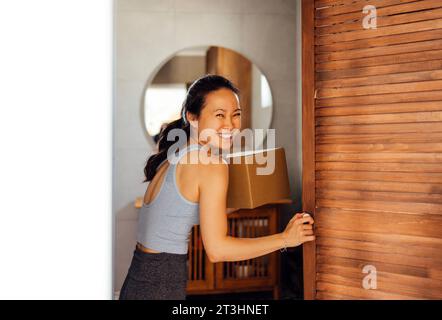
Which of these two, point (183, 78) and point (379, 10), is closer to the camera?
point (379, 10)

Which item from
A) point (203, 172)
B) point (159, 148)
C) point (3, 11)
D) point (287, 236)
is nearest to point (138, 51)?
point (159, 148)

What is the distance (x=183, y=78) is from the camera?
3.03m

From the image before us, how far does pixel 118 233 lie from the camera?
3.02 m

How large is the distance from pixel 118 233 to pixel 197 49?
1.34 m

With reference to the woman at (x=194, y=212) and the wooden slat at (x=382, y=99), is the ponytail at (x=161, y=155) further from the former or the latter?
the wooden slat at (x=382, y=99)

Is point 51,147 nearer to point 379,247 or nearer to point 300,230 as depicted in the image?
point 300,230

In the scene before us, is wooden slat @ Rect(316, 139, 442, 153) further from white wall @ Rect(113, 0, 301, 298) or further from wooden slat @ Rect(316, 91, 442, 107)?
white wall @ Rect(113, 0, 301, 298)

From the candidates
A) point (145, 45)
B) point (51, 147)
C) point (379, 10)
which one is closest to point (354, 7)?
point (379, 10)

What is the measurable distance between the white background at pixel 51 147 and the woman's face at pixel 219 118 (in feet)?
2.34

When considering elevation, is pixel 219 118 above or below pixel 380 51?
below

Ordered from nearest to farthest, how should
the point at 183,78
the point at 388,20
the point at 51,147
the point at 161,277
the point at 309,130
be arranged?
1. the point at 51,147
2. the point at 388,20
3. the point at 309,130
4. the point at 161,277
5. the point at 183,78

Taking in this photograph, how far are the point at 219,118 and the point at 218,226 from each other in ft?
1.13

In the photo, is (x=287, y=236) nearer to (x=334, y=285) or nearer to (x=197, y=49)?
(x=334, y=285)

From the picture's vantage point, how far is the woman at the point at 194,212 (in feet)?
4.29
